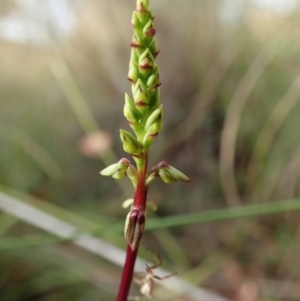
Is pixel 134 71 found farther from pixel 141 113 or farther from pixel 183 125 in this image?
pixel 183 125

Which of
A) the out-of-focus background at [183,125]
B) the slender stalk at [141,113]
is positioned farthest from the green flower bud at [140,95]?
the out-of-focus background at [183,125]

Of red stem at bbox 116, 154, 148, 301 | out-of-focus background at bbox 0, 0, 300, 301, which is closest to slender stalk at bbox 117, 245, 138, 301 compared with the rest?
red stem at bbox 116, 154, 148, 301

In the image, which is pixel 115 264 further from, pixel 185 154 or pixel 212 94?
pixel 212 94

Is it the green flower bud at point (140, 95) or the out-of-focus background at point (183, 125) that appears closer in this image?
the green flower bud at point (140, 95)

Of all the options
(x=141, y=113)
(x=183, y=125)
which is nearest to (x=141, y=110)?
(x=141, y=113)

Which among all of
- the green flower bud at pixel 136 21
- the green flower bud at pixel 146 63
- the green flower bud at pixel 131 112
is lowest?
the green flower bud at pixel 131 112

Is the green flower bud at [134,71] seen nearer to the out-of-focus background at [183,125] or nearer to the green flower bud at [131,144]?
the green flower bud at [131,144]
